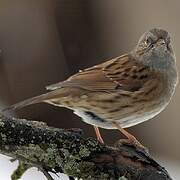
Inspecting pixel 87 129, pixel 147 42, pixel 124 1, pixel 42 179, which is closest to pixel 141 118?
pixel 147 42

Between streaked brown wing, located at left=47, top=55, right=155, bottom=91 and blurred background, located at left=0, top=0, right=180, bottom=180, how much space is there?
6.94ft

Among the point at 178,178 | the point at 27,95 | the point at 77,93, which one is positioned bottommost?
the point at 178,178

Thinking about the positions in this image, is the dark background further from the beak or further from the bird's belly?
the bird's belly

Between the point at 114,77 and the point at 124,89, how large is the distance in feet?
0.30

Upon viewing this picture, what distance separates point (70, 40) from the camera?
588 cm

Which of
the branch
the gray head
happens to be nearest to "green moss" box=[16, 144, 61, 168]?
the branch

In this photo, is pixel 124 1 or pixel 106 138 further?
pixel 124 1

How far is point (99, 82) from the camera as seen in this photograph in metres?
3.31

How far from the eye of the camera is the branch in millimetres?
2410

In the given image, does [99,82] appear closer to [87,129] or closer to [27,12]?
[87,129]

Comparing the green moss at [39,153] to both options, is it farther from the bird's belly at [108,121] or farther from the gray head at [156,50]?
the gray head at [156,50]

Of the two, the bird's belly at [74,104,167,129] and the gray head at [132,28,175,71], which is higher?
the gray head at [132,28,175,71]

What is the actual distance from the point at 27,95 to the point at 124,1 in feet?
3.93

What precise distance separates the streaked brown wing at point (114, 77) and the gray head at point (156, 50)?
5cm
